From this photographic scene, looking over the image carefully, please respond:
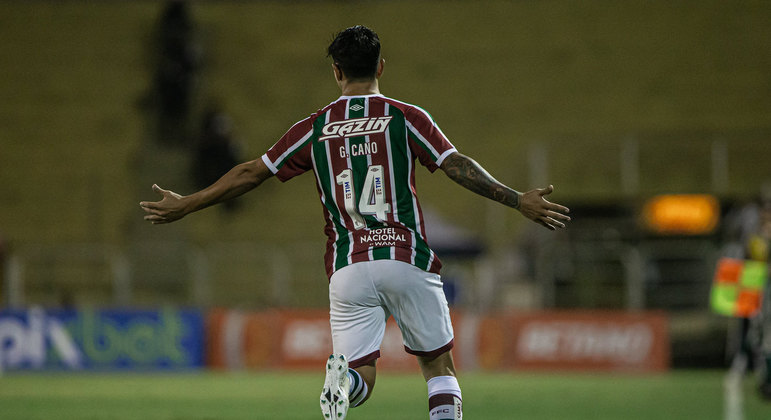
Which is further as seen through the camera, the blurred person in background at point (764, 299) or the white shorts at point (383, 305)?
the blurred person in background at point (764, 299)

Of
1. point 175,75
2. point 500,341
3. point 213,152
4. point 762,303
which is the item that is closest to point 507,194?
point 762,303

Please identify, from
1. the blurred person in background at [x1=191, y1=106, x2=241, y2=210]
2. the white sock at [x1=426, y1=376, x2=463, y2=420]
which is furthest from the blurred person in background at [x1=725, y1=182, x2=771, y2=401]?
the blurred person in background at [x1=191, y1=106, x2=241, y2=210]

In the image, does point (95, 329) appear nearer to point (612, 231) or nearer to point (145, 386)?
point (145, 386)

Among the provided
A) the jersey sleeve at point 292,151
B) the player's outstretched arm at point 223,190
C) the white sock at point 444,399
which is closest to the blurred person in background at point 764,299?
the white sock at point 444,399

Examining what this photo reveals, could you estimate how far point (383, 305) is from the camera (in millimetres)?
5789

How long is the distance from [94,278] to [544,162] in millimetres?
9304

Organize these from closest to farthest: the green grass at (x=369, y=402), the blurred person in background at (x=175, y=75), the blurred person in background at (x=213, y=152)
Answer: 1. the green grass at (x=369, y=402)
2. the blurred person in background at (x=213, y=152)
3. the blurred person in background at (x=175, y=75)

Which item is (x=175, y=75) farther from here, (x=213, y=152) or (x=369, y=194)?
(x=369, y=194)

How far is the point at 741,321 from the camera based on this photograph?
14.1 meters

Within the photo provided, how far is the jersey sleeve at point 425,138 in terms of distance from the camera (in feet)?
18.4

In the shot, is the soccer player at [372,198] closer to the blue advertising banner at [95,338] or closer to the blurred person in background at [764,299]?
the blurred person in background at [764,299]

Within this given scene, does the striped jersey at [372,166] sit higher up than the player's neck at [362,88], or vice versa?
the player's neck at [362,88]

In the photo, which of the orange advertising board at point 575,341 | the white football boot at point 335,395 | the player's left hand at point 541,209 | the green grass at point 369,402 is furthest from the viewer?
the orange advertising board at point 575,341

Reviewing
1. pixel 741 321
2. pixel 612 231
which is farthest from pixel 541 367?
pixel 741 321
